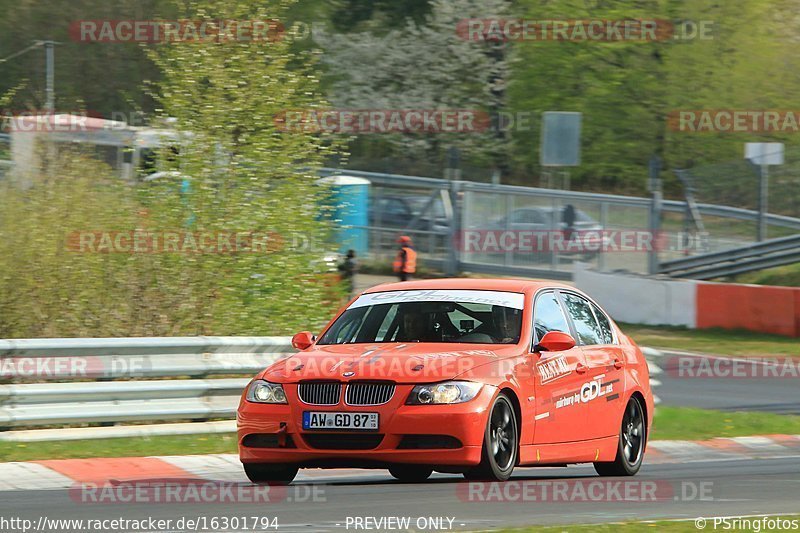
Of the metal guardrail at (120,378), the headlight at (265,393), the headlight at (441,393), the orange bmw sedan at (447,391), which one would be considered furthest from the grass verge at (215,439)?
the headlight at (441,393)

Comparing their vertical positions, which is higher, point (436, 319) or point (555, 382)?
point (436, 319)

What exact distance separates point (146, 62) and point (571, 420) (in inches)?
1745

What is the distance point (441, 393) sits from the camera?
8750 mm

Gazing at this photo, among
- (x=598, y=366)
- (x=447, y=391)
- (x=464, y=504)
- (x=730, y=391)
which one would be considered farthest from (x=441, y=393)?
(x=730, y=391)

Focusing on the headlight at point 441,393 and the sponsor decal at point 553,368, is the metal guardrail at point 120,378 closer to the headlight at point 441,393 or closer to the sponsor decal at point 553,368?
the sponsor decal at point 553,368

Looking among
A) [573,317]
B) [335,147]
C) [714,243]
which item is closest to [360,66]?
[714,243]

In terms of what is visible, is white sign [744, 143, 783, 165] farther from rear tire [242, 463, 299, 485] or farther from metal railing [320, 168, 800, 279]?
rear tire [242, 463, 299, 485]

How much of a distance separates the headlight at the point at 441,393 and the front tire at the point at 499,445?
0.65 feet

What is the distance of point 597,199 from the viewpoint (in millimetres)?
32969

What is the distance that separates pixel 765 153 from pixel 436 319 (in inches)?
755

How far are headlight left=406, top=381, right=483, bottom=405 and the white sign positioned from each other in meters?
19.9

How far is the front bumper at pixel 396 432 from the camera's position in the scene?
8664 mm

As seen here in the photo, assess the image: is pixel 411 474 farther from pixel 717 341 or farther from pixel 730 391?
pixel 717 341

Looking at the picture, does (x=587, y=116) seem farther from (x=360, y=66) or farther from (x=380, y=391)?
(x=380, y=391)
